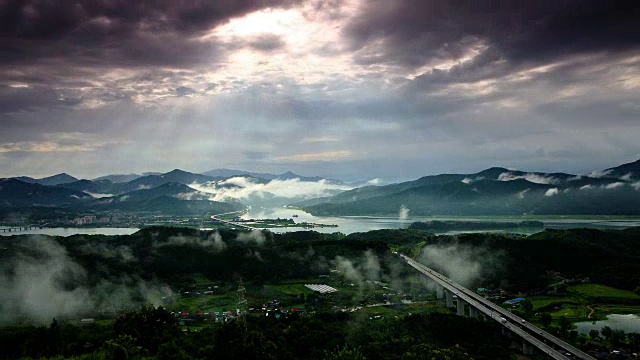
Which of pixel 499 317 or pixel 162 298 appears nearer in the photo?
pixel 499 317

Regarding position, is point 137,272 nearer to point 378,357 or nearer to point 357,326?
point 357,326

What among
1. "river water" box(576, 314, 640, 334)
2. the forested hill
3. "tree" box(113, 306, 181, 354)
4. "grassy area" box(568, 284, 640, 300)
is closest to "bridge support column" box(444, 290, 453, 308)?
the forested hill

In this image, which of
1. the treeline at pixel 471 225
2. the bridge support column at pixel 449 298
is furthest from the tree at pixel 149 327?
the treeline at pixel 471 225

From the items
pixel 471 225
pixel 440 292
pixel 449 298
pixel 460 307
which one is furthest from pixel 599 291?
pixel 471 225

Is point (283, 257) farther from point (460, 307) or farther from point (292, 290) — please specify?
point (460, 307)

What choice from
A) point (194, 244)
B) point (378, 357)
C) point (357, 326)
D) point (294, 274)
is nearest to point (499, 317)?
point (357, 326)

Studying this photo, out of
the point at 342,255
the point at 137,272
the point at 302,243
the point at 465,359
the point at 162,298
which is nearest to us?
the point at 465,359

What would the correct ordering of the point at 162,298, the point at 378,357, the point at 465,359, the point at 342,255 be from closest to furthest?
1. the point at 465,359
2. the point at 378,357
3. the point at 162,298
4. the point at 342,255
